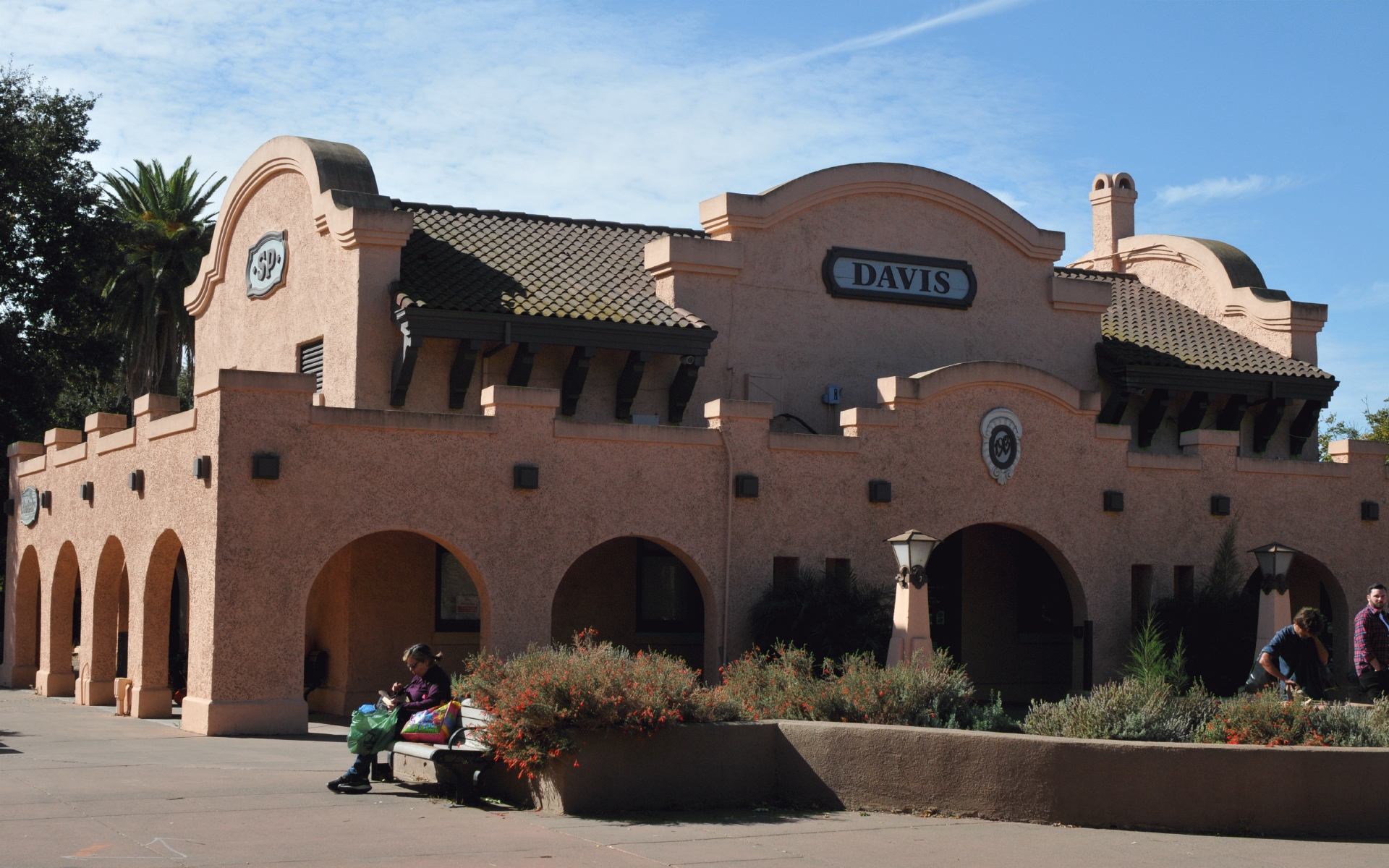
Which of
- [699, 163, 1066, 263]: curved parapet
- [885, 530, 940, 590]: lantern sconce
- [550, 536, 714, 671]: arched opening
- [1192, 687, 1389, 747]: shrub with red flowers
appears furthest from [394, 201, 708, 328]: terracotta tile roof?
[1192, 687, 1389, 747]: shrub with red flowers

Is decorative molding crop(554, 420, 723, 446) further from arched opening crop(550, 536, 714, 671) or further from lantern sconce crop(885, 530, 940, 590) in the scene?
lantern sconce crop(885, 530, 940, 590)

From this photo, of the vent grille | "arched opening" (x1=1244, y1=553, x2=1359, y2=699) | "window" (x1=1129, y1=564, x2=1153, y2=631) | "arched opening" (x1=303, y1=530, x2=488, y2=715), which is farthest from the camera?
"arched opening" (x1=1244, y1=553, x2=1359, y2=699)

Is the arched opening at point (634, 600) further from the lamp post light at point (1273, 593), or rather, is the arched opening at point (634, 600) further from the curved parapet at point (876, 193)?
the lamp post light at point (1273, 593)

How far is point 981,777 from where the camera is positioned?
441 inches

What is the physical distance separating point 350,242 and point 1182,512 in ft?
43.3

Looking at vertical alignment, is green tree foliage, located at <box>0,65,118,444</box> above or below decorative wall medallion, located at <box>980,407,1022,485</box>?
above

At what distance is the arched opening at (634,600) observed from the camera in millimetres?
21297

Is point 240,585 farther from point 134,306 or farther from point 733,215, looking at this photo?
point 134,306

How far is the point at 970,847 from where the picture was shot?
33.1 feet

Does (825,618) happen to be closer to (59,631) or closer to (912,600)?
(912,600)

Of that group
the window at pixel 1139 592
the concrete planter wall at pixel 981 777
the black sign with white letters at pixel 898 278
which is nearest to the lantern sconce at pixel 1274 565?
the window at pixel 1139 592

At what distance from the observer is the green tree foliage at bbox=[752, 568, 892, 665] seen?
1864 centimetres

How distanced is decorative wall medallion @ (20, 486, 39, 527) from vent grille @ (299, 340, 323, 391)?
680 centimetres

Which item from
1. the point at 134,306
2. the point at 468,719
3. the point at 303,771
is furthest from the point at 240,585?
the point at 134,306
